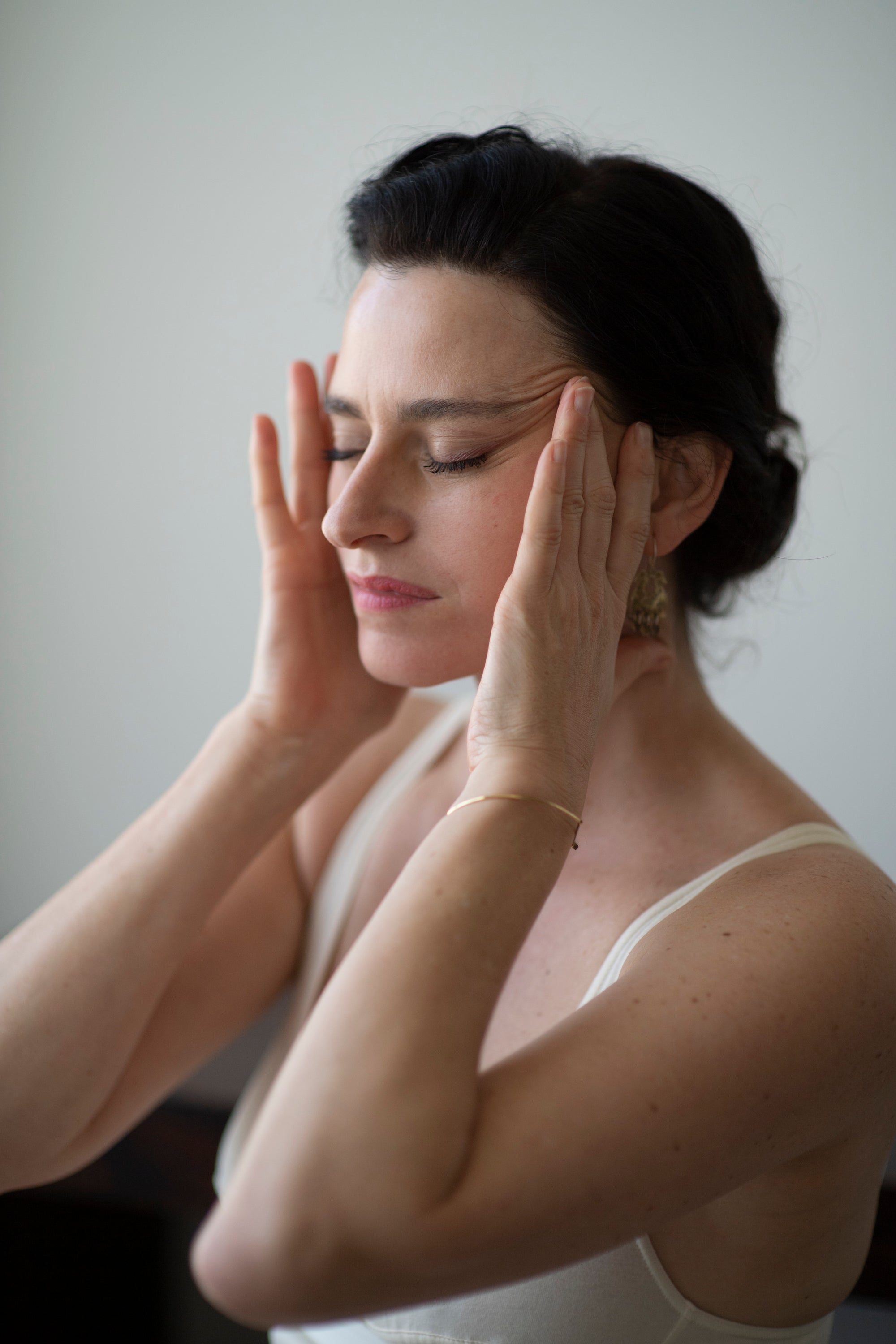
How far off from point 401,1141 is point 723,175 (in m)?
1.41

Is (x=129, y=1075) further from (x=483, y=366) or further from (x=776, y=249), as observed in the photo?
(x=776, y=249)

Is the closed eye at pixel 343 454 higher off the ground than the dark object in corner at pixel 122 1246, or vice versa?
the closed eye at pixel 343 454

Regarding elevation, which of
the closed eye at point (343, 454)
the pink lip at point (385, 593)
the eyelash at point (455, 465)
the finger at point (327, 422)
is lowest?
the pink lip at point (385, 593)

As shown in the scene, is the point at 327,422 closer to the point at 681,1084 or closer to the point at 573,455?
the point at 573,455

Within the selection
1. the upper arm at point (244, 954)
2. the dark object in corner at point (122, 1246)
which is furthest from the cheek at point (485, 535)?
the dark object in corner at point (122, 1246)

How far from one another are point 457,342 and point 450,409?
7cm

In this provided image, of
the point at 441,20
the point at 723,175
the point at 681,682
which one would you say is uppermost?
the point at 441,20

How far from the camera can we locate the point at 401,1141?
65cm

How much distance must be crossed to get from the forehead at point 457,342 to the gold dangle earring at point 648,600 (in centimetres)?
26

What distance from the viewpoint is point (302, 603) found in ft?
4.28

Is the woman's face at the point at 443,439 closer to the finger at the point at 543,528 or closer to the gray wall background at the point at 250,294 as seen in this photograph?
the finger at the point at 543,528

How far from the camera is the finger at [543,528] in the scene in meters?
0.90

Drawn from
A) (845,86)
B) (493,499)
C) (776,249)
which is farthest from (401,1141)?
(845,86)

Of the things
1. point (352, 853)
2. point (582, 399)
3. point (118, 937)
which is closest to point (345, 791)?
Answer: point (352, 853)
